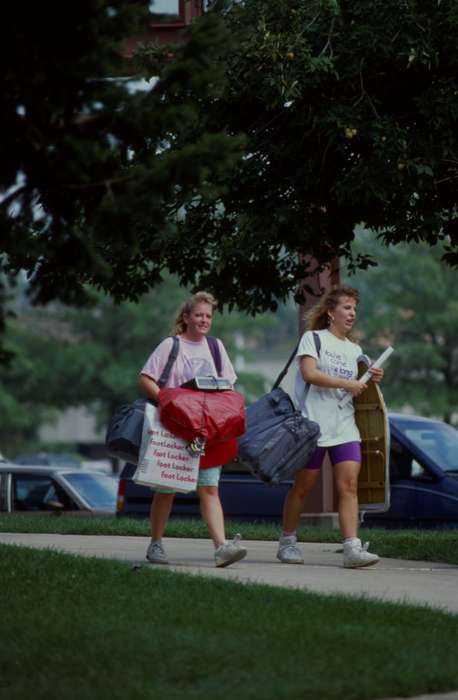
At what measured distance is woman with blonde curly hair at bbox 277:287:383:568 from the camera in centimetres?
1040

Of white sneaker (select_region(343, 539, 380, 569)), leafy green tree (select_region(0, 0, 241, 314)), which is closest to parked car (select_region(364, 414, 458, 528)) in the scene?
white sneaker (select_region(343, 539, 380, 569))

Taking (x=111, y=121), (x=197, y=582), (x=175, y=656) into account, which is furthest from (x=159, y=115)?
(x=197, y=582)

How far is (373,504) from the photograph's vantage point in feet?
35.7

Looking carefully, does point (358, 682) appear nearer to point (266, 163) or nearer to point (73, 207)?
point (73, 207)

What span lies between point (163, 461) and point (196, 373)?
2.10 feet

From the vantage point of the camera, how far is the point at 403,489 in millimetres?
18656

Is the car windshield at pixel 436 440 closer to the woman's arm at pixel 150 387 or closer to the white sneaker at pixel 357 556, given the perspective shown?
the white sneaker at pixel 357 556

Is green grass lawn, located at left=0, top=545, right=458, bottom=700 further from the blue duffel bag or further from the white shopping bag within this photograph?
the blue duffel bag

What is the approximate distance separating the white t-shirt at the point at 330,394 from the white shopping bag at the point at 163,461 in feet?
3.14

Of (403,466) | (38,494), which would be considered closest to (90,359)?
(38,494)

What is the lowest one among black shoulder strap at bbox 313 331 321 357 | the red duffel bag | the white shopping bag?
the white shopping bag

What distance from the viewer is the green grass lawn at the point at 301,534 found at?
11984mm

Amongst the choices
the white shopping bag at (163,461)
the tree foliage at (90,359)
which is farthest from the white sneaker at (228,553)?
the tree foliage at (90,359)

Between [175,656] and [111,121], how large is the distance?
2278 mm
